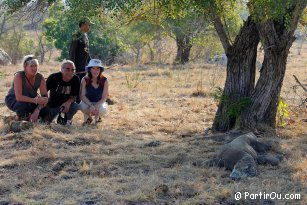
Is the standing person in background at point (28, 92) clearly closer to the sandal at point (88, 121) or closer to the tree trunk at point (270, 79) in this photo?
the sandal at point (88, 121)

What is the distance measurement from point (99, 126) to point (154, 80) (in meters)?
Result: 7.03

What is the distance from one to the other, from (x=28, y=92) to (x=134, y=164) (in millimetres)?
2307

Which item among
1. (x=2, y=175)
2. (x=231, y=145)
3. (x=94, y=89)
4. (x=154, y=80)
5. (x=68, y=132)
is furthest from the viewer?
(x=154, y=80)

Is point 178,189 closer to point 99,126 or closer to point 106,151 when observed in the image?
point 106,151

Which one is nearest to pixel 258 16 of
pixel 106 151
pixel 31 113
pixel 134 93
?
pixel 106 151

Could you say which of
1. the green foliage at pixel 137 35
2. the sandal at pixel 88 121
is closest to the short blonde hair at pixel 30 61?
the sandal at pixel 88 121

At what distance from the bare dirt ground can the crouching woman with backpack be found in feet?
0.79

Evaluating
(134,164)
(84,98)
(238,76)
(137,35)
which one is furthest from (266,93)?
(137,35)

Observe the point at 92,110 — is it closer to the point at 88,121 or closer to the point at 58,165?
the point at 88,121

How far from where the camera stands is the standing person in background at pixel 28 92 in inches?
273

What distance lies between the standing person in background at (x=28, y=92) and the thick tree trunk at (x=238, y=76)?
7.92 feet

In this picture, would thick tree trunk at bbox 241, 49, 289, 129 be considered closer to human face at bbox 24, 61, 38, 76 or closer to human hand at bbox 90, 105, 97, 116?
human hand at bbox 90, 105, 97, 116

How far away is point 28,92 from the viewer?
23.1 feet

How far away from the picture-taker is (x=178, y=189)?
4.55 m
